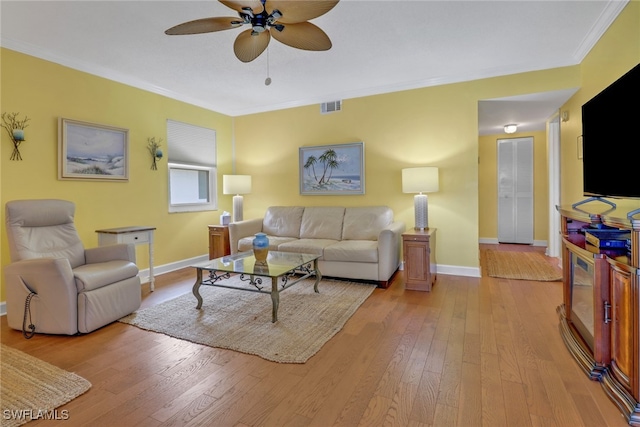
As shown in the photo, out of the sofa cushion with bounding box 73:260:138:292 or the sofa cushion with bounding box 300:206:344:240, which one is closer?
the sofa cushion with bounding box 73:260:138:292

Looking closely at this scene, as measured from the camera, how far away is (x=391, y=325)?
8.65 ft

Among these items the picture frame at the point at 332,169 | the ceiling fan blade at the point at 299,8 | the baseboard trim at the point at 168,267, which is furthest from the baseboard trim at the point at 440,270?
the ceiling fan blade at the point at 299,8

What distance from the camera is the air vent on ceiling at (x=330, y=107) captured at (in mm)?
4715

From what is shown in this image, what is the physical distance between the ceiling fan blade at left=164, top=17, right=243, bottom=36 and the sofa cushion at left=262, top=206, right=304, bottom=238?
9.77 feet

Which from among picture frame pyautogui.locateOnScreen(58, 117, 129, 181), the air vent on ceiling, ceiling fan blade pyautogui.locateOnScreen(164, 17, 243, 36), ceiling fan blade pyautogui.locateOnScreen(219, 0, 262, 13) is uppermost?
the air vent on ceiling

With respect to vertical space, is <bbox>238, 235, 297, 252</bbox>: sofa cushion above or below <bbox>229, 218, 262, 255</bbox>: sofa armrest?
below

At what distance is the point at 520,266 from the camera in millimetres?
4543

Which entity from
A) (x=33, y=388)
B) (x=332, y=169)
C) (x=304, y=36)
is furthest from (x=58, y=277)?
Result: (x=332, y=169)

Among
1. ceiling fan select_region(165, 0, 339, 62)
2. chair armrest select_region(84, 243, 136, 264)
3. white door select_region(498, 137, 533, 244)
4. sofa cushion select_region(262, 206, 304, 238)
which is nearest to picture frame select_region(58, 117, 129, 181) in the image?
chair armrest select_region(84, 243, 136, 264)

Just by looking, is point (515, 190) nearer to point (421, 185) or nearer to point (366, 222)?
point (421, 185)

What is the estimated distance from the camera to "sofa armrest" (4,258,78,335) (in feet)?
8.02

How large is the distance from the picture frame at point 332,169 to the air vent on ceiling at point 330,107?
1.74ft

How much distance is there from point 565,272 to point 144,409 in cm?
303

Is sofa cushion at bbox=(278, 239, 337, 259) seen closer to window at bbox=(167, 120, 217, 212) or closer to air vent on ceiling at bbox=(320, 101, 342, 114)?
window at bbox=(167, 120, 217, 212)
